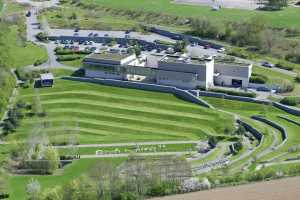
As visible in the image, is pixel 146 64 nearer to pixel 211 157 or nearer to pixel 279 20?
pixel 211 157

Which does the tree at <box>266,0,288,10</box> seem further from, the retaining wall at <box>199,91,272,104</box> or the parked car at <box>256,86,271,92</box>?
the retaining wall at <box>199,91,272,104</box>

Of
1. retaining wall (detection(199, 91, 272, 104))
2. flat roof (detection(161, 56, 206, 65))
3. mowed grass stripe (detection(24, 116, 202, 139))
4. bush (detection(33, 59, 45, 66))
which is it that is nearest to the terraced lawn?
mowed grass stripe (detection(24, 116, 202, 139))

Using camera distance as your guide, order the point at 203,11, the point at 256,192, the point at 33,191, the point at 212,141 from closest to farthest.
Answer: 1. the point at 256,192
2. the point at 33,191
3. the point at 212,141
4. the point at 203,11

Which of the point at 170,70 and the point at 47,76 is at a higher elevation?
the point at 170,70

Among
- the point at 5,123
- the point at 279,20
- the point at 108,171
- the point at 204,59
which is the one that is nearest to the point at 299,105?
the point at 204,59

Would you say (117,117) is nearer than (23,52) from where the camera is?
Yes

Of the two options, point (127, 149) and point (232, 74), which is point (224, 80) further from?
point (127, 149)

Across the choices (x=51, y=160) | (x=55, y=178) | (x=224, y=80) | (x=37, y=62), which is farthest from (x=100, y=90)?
(x=55, y=178)
